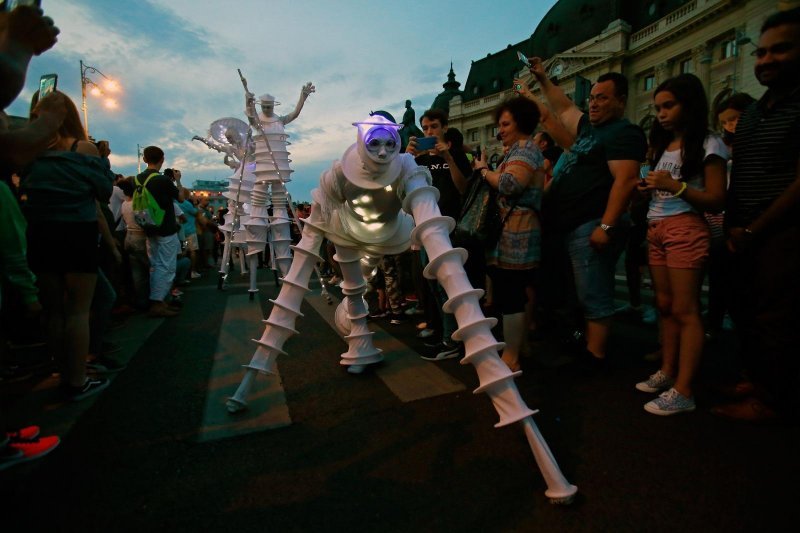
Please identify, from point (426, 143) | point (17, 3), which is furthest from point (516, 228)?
point (17, 3)

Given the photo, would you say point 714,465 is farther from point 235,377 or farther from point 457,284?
point 235,377

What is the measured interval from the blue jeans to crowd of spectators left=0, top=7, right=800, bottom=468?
1 centimetres

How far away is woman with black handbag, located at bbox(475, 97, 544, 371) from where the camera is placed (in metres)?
2.94

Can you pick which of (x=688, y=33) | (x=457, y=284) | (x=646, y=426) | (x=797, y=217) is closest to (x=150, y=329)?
(x=457, y=284)

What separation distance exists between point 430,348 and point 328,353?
3.21 ft

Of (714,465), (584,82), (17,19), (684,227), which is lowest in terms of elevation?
(714,465)

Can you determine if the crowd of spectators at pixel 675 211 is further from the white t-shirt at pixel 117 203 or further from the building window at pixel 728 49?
the building window at pixel 728 49

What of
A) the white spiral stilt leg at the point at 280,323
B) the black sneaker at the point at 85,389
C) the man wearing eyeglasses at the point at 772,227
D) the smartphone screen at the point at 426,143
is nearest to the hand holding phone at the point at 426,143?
the smartphone screen at the point at 426,143

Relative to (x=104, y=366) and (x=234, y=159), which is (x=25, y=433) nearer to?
(x=104, y=366)

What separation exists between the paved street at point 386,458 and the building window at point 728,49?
32.6 metres

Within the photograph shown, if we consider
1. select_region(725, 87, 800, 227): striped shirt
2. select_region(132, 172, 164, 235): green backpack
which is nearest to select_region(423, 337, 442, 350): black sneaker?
select_region(725, 87, 800, 227): striped shirt

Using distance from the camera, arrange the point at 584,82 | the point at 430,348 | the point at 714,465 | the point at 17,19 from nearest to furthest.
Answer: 1. the point at 17,19
2. the point at 714,465
3. the point at 584,82
4. the point at 430,348

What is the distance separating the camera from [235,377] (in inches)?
132

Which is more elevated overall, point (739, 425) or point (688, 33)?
point (688, 33)
